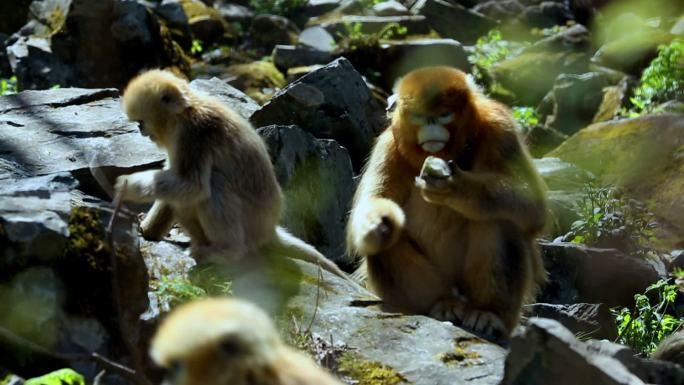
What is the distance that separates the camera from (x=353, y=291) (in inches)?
295

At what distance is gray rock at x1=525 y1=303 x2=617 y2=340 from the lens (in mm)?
8594

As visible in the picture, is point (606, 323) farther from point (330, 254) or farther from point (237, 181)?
point (237, 181)

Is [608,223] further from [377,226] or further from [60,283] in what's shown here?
[60,283]

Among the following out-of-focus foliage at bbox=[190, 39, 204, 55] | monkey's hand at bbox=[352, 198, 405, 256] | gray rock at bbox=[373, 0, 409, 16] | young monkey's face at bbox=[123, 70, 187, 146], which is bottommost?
out-of-focus foliage at bbox=[190, 39, 204, 55]

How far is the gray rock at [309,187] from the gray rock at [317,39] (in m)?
7.64

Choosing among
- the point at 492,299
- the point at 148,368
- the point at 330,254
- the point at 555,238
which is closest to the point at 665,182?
the point at 555,238

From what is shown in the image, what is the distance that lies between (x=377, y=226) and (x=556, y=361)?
2592mm

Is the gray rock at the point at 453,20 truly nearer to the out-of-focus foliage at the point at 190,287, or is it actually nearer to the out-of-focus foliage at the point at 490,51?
the out-of-focus foliage at the point at 490,51

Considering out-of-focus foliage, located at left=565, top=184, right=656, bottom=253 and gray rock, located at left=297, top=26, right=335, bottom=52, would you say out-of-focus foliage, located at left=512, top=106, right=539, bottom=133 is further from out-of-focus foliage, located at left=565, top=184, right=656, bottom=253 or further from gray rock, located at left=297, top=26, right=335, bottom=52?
out-of-focus foliage, located at left=565, top=184, right=656, bottom=253

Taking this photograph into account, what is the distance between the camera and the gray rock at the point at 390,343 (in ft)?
19.9

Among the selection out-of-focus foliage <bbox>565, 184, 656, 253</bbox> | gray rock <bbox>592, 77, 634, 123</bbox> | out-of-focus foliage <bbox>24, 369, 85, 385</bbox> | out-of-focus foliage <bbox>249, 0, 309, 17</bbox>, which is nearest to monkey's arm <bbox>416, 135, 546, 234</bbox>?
out-of-focus foliage <bbox>24, 369, 85, 385</bbox>

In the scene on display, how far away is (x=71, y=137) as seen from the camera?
932cm

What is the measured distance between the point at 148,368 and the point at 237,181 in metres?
2.31

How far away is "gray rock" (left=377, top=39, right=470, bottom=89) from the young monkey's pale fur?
866 cm
